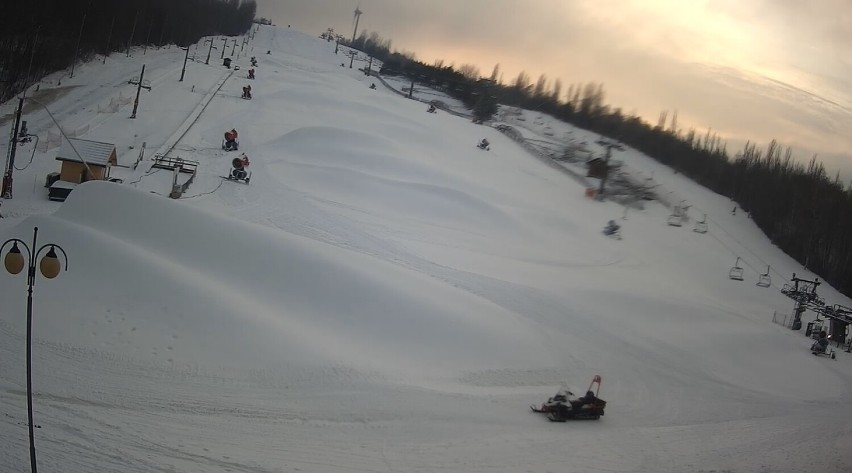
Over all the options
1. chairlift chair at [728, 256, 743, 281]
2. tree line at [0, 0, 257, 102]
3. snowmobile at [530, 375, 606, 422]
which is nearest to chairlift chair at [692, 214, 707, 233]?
chairlift chair at [728, 256, 743, 281]

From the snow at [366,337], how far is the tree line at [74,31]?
13.4 m

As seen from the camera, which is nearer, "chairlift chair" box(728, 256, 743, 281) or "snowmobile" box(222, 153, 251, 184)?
"snowmobile" box(222, 153, 251, 184)

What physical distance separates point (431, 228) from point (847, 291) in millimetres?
29392

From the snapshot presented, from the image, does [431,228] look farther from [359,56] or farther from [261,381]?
[359,56]

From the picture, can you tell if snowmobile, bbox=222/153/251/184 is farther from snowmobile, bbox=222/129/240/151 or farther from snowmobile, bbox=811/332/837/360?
snowmobile, bbox=811/332/837/360

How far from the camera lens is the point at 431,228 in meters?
26.0

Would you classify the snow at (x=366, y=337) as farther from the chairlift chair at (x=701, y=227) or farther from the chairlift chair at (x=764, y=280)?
the chairlift chair at (x=701, y=227)

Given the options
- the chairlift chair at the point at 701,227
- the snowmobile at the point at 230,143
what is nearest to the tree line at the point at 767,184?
the chairlift chair at the point at 701,227

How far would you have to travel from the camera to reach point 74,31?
168ft

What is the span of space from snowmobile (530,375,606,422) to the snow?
0.76 feet

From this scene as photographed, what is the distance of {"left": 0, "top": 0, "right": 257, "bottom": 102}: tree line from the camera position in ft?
136

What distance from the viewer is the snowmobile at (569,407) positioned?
12484mm

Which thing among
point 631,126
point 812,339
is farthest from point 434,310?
point 631,126

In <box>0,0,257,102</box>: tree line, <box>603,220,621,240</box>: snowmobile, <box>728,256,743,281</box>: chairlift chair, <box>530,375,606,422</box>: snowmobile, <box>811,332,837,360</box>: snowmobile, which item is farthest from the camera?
<box>0,0,257,102</box>: tree line
